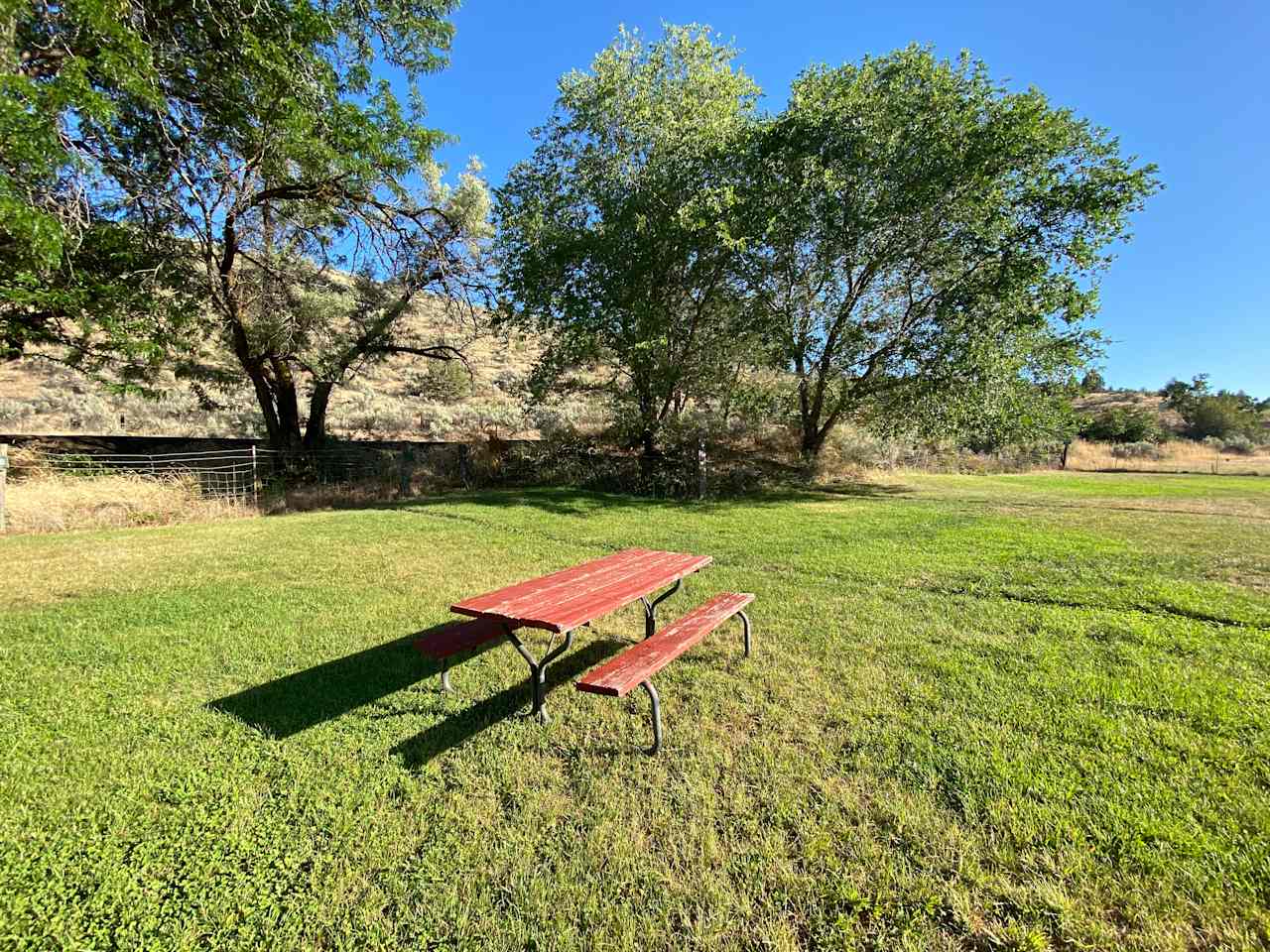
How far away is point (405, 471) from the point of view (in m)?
14.5

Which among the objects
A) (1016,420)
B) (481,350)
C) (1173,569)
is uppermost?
(481,350)

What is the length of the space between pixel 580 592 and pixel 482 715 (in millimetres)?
934

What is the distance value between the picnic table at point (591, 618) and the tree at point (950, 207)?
10950 mm

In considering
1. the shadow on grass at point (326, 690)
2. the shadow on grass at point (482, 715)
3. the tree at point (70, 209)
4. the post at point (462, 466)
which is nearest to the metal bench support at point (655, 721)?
the shadow on grass at point (482, 715)

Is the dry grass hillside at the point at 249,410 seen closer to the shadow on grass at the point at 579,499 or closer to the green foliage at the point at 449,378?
the green foliage at the point at 449,378

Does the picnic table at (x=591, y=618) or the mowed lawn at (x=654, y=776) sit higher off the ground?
the picnic table at (x=591, y=618)

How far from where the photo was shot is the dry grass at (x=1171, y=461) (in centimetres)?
2469

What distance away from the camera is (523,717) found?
10.5 feet

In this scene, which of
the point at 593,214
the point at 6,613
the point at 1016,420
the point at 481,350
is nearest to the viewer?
the point at 6,613

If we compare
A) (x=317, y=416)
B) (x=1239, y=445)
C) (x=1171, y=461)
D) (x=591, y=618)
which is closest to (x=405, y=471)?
(x=317, y=416)

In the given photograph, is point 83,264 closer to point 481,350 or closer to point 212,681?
point 212,681

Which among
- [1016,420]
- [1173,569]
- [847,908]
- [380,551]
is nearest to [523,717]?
[847,908]

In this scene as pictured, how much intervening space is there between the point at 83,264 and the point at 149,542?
6.26 m

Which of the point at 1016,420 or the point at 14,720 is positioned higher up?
the point at 1016,420
